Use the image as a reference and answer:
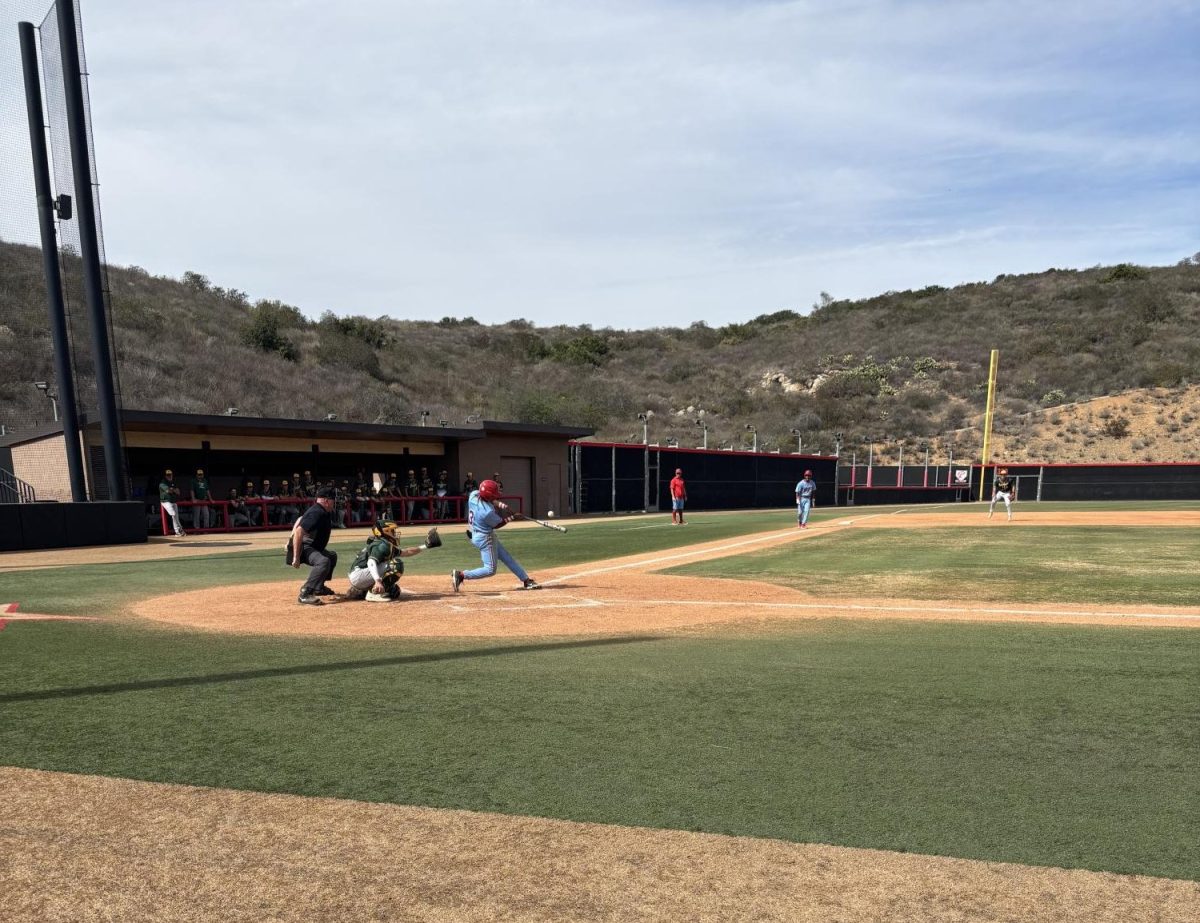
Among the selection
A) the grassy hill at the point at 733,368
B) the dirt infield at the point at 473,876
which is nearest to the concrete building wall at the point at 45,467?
the grassy hill at the point at 733,368

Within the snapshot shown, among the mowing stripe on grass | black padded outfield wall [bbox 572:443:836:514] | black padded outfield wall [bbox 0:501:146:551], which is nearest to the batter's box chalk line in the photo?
the mowing stripe on grass

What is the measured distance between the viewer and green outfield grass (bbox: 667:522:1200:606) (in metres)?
11.4

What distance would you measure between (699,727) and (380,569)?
6.70 meters

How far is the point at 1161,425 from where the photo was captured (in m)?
54.8

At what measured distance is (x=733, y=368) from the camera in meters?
80.2

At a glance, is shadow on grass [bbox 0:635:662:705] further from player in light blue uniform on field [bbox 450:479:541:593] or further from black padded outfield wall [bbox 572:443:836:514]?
black padded outfield wall [bbox 572:443:836:514]

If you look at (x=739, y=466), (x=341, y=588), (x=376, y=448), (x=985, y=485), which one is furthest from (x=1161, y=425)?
(x=341, y=588)

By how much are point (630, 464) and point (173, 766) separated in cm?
3391

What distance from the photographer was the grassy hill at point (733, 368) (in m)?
47.2

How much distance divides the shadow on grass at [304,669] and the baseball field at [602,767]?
47mm

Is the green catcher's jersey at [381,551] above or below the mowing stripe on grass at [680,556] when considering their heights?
above

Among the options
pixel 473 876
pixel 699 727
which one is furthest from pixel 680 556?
pixel 473 876

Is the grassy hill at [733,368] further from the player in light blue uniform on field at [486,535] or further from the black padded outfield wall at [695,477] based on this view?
the player in light blue uniform on field at [486,535]

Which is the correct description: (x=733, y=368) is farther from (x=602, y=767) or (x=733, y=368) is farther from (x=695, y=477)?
(x=602, y=767)
